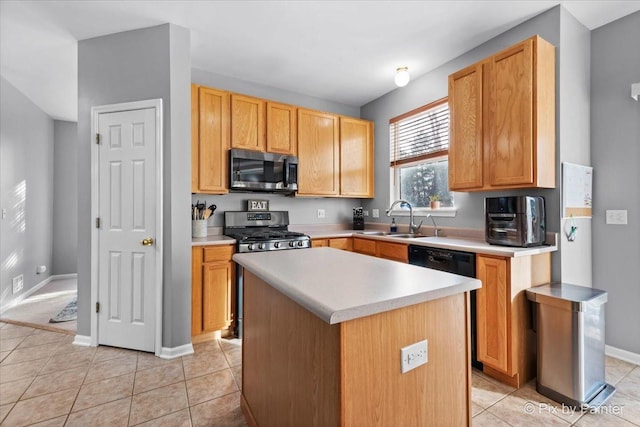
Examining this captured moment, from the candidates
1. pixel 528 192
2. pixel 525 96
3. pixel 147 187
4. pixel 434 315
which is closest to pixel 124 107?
pixel 147 187

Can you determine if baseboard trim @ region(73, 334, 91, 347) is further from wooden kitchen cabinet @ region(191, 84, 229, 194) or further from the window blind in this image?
the window blind

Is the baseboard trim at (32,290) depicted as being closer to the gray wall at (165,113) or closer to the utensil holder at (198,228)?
the gray wall at (165,113)

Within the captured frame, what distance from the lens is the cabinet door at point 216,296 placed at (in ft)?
8.79

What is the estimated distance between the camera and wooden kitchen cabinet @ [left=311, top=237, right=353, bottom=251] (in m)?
3.34

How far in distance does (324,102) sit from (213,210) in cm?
214

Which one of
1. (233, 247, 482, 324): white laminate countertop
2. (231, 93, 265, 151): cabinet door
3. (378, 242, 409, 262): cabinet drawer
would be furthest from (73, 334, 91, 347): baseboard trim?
(378, 242, 409, 262): cabinet drawer

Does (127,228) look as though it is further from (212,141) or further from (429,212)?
(429,212)

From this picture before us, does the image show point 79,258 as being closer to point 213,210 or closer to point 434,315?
point 213,210

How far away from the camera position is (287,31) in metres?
2.60

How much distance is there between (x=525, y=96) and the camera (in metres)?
2.16

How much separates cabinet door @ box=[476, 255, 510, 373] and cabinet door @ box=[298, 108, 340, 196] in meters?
2.05

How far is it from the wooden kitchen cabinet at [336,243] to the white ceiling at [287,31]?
189cm

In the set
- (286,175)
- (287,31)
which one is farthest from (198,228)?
(287,31)

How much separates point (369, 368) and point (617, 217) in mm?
2664
